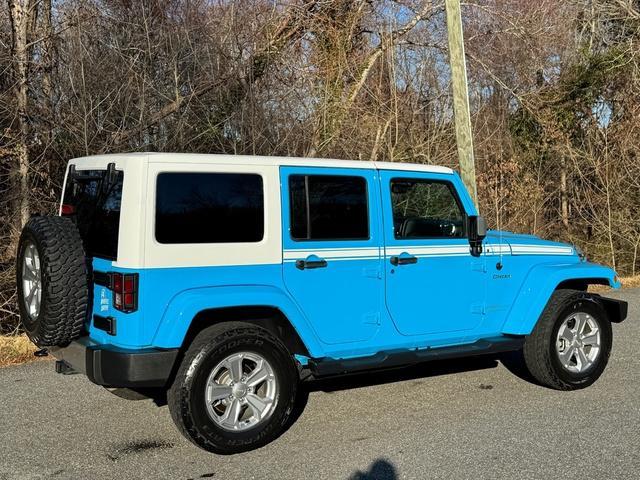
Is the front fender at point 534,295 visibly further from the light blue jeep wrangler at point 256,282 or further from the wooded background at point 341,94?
the wooded background at point 341,94

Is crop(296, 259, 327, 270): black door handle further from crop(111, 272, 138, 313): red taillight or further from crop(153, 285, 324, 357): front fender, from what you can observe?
crop(111, 272, 138, 313): red taillight

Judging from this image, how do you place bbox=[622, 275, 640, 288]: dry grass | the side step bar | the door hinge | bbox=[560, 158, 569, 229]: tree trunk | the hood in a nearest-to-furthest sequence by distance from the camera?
the side step bar → the door hinge → the hood → bbox=[622, 275, 640, 288]: dry grass → bbox=[560, 158, 569, 229]: tree trunk

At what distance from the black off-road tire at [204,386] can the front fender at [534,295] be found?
2.10 metres

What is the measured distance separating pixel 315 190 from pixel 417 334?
140 cm

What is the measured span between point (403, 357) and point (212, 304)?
163cm

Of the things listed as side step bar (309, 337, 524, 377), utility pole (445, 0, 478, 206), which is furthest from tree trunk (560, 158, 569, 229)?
side step bar (309, 337, 524, 377)

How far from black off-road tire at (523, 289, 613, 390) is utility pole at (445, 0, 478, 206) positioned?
4.41 metres

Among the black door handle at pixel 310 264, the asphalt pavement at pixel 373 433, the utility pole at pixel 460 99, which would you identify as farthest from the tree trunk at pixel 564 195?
the black door handle at pixel 310 264

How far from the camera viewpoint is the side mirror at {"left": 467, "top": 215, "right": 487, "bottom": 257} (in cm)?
551

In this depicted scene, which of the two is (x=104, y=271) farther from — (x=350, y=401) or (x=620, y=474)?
(x=620, y=474)

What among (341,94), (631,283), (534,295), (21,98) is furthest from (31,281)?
(631,283)

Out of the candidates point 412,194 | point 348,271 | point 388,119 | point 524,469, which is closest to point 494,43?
point 388,119

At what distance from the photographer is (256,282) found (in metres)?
4.65

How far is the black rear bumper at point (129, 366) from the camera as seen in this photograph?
4234 mm
